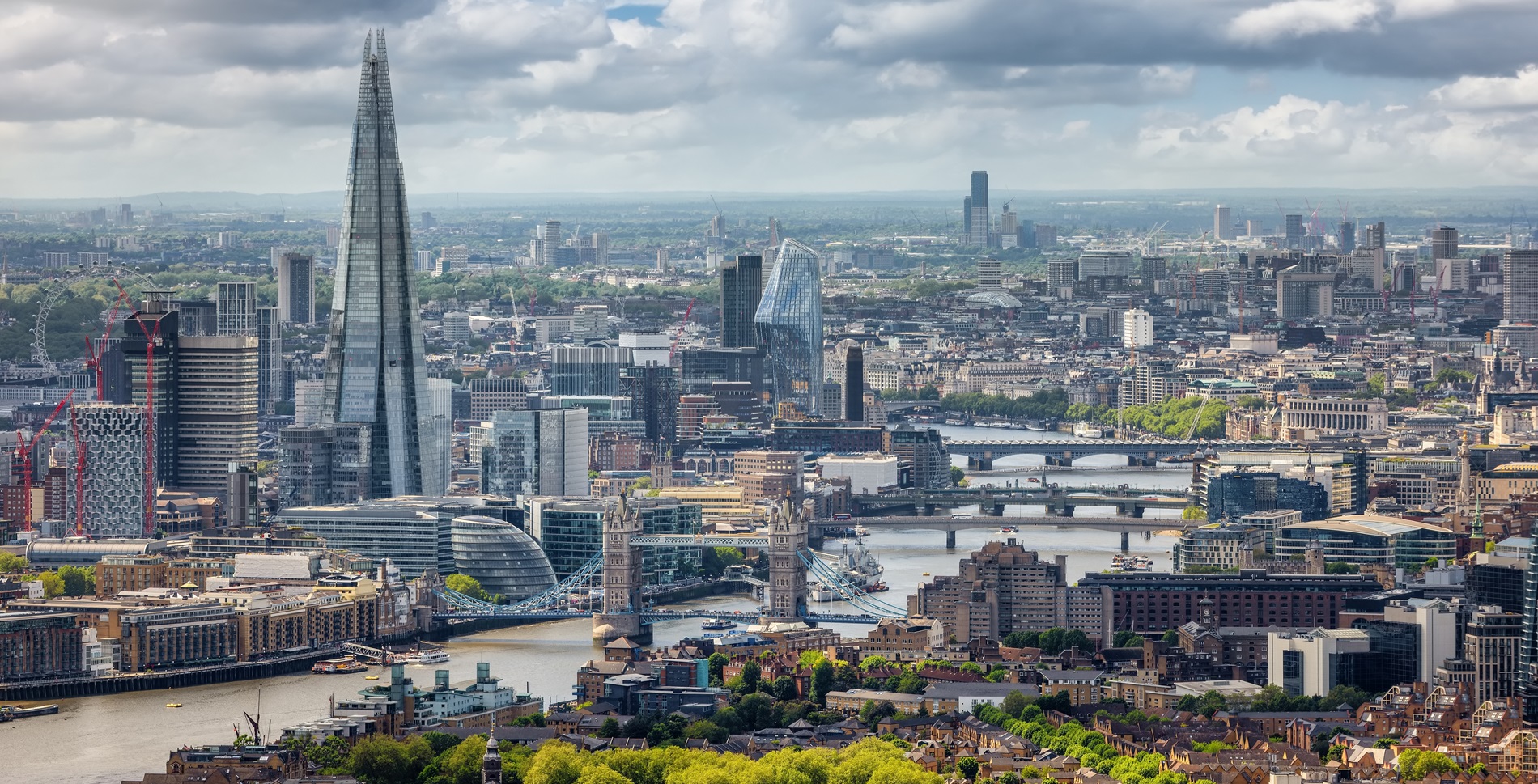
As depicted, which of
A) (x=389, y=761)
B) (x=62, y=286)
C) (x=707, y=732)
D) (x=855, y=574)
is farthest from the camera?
(x=62, y=286)

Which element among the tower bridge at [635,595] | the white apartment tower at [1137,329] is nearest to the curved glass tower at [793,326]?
the white apartment tower at [1137,329]

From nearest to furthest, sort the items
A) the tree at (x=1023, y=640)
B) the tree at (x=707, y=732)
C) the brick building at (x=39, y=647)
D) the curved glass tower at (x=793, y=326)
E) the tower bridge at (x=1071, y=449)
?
the tree at (x=707, y=732) < the brick building at (x=39, y=647) < the tree at (x=1023, y=640) < the tower bridge at (x=1071, y=449) < the curved glass tower at (x=793, y=326)

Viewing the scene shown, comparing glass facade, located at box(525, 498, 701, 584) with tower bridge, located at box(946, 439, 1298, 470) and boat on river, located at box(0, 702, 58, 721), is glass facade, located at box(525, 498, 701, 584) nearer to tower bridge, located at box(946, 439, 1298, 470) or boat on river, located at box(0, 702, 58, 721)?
boat on river, located at box(0, 702, 58, 721)

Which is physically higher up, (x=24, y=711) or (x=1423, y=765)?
(x=1423, y=765)

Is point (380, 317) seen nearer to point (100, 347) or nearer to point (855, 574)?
point (855, 574)

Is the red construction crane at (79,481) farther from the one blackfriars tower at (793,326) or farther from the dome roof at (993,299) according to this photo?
the dome roof at (993,299)

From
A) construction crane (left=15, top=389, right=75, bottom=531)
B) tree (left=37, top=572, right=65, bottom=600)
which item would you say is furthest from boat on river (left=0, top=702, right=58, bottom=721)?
construction crane (left=15, top=389, right=75, bottom=531)

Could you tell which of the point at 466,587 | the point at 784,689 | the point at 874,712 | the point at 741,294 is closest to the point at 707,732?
the point at 874,712
